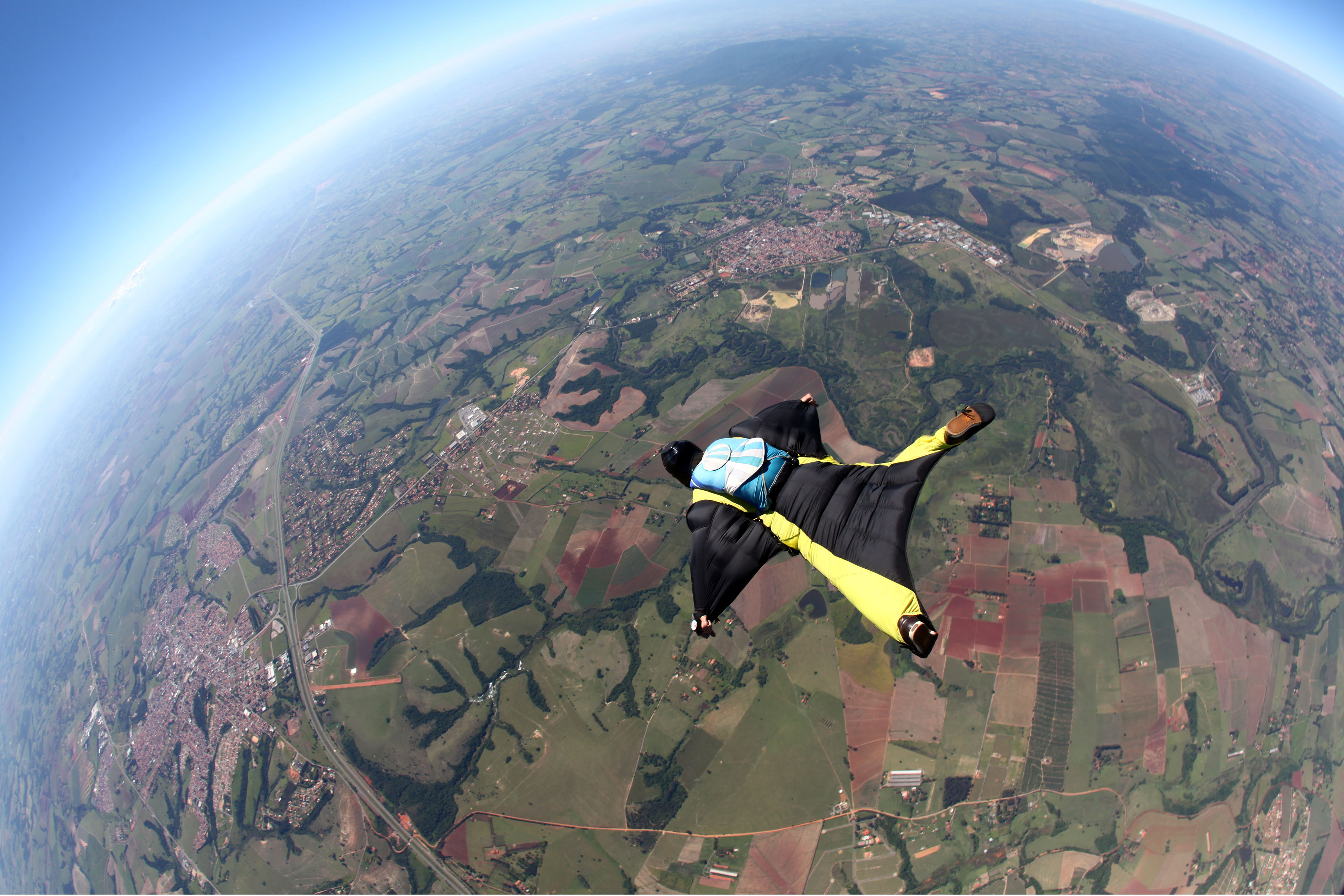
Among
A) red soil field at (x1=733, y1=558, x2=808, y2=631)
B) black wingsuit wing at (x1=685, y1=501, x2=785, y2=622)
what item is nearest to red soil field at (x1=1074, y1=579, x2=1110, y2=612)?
red soil field at (x1=733, y1=558, x2=808, y2=631)

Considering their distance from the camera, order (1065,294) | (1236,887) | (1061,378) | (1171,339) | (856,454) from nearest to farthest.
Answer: (1236,887) < (856,454) < (1061,378) < (1171,339) < (1065,294)

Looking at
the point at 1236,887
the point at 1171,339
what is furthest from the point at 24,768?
the point at 1171,339

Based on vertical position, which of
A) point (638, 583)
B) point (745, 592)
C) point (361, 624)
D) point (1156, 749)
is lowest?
point (1156, 749)

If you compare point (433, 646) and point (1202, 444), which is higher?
point (433, 646)

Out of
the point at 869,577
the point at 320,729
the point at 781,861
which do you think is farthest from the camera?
the point at 320,729

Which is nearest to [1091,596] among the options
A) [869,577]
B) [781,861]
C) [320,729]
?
[781,861]

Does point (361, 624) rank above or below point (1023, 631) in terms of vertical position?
above

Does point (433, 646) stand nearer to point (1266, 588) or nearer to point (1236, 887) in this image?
point (1236, 887)

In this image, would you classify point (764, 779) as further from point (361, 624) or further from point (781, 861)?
point (361, 624)
